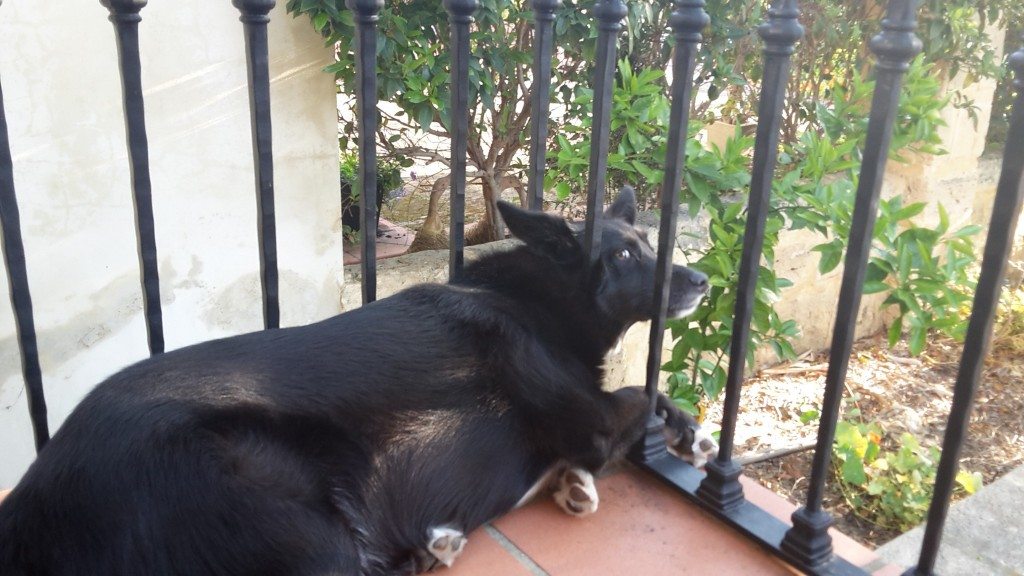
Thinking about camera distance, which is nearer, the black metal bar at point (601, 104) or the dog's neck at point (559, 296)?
the black metal bar at point (601, 104)

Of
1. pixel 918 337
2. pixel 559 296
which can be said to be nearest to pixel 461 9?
pixel 559 296

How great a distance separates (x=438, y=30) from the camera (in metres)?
3.95

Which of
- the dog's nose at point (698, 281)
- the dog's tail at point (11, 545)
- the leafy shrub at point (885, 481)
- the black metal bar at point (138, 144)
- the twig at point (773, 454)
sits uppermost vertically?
the black metal bar at point (138, 144)

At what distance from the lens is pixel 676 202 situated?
178cm

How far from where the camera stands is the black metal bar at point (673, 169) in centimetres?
162

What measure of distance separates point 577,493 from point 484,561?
A: 0.83 ft

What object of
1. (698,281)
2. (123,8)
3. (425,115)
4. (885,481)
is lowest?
(885,481)

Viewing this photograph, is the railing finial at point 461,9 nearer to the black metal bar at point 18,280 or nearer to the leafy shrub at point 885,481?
the black metal bar at point 18,280

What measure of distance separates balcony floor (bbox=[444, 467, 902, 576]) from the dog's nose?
61cm

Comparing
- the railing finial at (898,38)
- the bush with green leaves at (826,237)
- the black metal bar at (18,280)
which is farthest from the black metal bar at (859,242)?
the black metal bar at (18,280)

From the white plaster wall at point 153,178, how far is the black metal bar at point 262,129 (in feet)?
6.37

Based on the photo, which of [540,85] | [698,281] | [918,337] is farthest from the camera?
[918,337]

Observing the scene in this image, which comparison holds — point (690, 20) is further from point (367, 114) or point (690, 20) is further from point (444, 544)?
point (444, 544)

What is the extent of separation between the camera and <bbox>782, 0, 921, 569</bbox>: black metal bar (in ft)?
4.31
